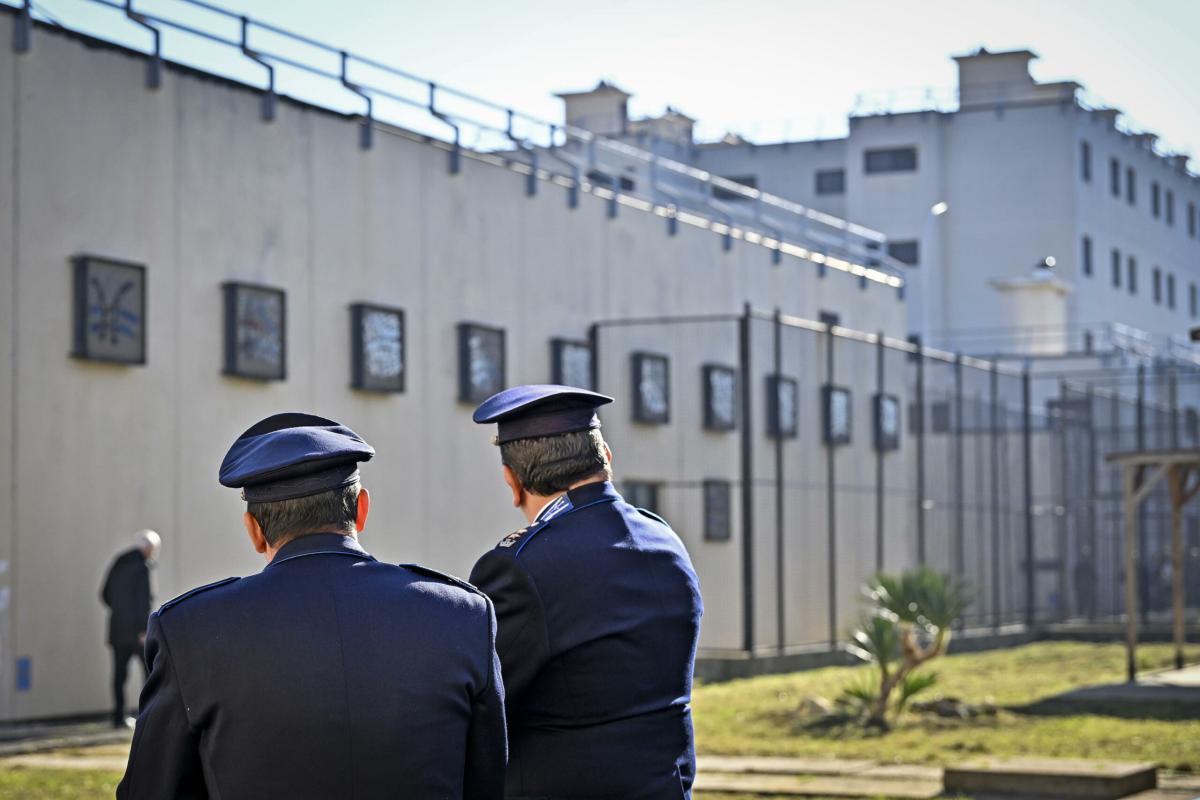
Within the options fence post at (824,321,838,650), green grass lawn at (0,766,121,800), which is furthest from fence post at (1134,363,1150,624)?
A: green grass lawn at (0,766,121,800)

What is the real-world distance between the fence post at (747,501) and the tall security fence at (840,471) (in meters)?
0.02

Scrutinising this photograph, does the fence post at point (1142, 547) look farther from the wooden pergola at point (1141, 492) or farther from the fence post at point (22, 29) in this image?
the fence post at point (22, 29)

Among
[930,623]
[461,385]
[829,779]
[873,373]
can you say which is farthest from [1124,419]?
[829,779]

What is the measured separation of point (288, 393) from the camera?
19.4m

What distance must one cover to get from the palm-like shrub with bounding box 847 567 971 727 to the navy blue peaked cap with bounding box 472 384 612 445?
11653 millimetres

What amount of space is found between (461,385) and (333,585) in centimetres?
1905

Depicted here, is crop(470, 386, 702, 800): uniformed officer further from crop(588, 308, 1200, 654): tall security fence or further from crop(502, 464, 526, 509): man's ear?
crop(588, 308, 1200, 654): tall security fence

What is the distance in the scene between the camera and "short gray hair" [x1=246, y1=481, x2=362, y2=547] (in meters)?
3.24

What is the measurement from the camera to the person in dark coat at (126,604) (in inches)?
616

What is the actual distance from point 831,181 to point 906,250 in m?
3.17

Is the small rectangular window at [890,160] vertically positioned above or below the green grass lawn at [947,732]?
above

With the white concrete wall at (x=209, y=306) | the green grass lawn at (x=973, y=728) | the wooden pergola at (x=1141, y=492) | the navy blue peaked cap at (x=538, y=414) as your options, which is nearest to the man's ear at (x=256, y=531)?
the navy blue peaked cap at (x=538, y=414)

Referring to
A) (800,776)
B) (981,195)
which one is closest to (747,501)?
(800,776)

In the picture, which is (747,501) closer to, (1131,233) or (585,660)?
(585,660)
